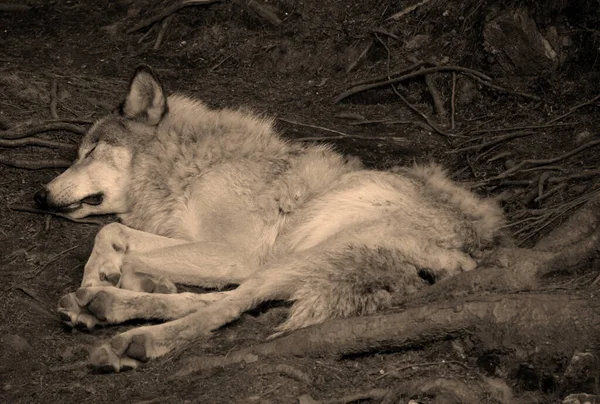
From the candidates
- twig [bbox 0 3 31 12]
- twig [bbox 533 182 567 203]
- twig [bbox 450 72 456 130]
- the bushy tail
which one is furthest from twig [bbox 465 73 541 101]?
twig [bbox 0 3 31 12]

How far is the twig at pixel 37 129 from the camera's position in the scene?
679 centimetres

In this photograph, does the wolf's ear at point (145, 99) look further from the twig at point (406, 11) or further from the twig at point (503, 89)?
the twig at point (406, 11)

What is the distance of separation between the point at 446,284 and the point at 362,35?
491 cm

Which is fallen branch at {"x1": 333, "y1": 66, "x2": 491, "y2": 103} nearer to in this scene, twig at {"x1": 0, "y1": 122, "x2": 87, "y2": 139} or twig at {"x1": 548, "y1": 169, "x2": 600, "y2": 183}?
twig at {"x1": 548, "y1": 169, "x2": 600, "y2": 183}

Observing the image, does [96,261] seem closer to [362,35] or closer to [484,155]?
[484,155]

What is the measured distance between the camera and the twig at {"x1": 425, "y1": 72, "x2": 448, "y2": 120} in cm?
787

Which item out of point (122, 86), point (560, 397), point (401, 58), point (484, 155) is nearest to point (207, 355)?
point (560, 397)

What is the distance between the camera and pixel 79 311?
15.8 ft

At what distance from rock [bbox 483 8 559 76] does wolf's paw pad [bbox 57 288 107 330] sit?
16.5 ft

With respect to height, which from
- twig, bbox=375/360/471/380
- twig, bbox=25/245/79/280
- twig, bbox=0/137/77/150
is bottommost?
twig, bbox=25/245/79/280

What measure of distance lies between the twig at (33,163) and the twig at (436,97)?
12.4 feet

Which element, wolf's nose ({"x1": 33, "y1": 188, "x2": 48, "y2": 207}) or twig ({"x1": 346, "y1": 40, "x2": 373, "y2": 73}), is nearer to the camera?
wolf's nose ({"x1": 33, "y1": 188, "x2": 48, "y2": 207})

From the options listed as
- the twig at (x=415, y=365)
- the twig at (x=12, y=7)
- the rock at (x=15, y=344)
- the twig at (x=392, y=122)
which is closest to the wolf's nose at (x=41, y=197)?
the rock at (x=15, y=344)

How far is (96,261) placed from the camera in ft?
17.9
